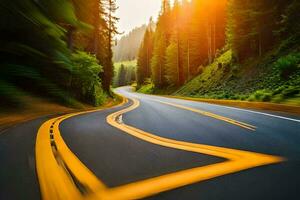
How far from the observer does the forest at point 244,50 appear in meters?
18.3

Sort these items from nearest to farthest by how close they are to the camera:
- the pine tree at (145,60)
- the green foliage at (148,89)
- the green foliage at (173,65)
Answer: the green foliage at (173,65) → the green foliage at (148,89) → the pine tree at (145,60)

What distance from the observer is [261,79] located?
21.8 m

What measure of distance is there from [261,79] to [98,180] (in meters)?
21.1

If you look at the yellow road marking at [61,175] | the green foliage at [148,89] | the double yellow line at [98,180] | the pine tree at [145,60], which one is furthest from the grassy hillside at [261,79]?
the pine tree at [145,60]

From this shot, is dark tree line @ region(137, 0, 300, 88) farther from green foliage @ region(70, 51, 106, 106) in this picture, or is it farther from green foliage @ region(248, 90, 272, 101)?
green foliage @ region(70, 51, 106, 106)

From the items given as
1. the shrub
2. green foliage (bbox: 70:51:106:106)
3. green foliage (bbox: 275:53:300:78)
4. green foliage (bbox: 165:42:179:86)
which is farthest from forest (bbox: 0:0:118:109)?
green foliage (bbox: 165:42:179:86)

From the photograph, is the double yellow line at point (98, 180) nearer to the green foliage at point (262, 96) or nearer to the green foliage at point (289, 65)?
the green foliage at point (262, 96)

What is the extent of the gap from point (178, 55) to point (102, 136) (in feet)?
152

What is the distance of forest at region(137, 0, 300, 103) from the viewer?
18.3 meters

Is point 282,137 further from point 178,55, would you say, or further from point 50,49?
point 178,55

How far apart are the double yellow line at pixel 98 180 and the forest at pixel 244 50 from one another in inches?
461

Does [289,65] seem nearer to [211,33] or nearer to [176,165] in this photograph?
[176,165]

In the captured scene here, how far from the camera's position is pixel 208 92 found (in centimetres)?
3192

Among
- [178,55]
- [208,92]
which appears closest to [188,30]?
[178,55]
